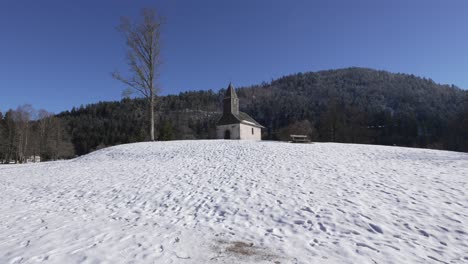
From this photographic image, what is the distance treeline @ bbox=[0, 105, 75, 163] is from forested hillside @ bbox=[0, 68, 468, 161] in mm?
1451

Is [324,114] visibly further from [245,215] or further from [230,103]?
[245,215]

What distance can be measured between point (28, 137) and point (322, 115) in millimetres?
60072

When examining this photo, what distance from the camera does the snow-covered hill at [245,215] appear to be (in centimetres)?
444

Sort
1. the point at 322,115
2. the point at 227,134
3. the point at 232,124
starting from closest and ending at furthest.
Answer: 1. the point at 232,124
2. the point at 227,134
3. the point at 322,115

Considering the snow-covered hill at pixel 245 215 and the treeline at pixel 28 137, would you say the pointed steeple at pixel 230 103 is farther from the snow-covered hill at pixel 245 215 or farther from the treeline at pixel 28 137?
the treeline at pixel 28 137

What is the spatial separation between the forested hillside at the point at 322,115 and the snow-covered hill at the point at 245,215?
64.7 ft

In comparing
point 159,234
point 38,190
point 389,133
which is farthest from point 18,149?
point 389,133

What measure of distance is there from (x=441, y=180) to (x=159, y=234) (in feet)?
31.8

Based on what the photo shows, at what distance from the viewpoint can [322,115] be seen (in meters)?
59.8

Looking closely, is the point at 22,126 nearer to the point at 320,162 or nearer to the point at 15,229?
the point at 15,229

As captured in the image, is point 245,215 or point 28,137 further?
point 28,137

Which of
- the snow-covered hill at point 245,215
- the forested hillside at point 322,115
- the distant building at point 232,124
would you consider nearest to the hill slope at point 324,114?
the forested hillside at point 322,115

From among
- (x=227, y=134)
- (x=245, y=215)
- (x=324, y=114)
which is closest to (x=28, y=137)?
(x=227, y=134)

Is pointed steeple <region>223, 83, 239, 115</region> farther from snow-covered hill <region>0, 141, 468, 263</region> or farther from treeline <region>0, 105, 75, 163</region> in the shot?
treeline <region>0, 105, 75, 163</region>
